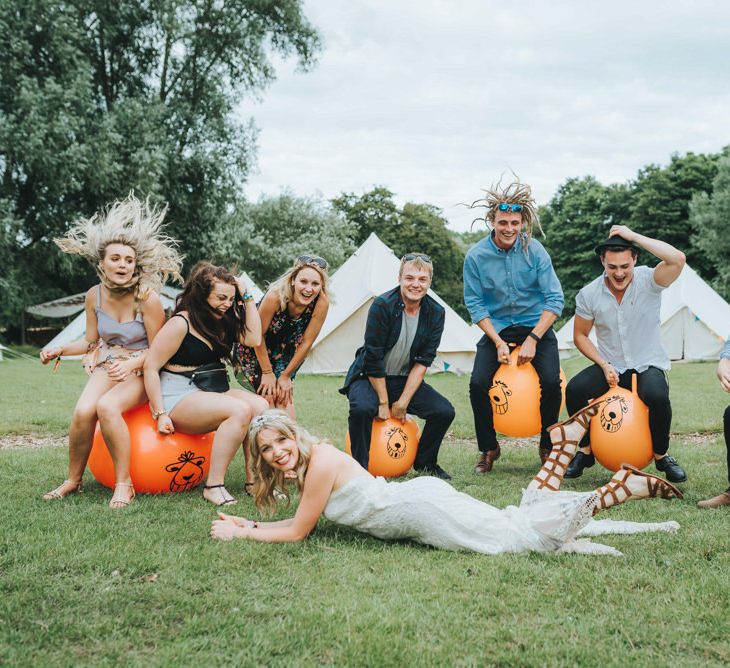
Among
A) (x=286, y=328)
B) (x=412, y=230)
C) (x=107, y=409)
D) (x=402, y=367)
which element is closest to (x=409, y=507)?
(x=402, y=367)

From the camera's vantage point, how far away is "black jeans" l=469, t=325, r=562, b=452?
6016 mm

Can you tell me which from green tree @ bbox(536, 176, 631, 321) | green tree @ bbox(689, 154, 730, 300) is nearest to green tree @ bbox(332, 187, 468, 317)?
green tree @ bbox(536, 176, 631, 321)

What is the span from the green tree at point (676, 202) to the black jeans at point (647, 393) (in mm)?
40560

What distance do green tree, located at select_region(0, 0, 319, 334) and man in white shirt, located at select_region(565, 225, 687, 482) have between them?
58.1 feet

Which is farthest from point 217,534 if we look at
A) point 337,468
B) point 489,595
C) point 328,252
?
point 328,252

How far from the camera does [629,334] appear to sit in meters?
5.71

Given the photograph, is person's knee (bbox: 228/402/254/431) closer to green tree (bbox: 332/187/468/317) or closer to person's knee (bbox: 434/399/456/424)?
person's knee (bbox: 434/399/456/424)

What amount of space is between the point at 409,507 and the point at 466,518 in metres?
0.32

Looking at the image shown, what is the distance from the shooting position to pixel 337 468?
4.11 m

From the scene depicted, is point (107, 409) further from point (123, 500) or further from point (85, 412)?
point (123, 500)

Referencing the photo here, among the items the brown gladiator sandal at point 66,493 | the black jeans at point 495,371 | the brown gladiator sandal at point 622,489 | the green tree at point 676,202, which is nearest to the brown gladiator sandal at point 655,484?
the brown gladiator sandal at point 622,489

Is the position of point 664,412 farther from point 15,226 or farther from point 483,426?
point 15,226

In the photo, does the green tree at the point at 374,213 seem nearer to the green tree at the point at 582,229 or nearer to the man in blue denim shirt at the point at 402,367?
the green tree at the point at 582,229

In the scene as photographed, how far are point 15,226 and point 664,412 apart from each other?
21.1 metres
